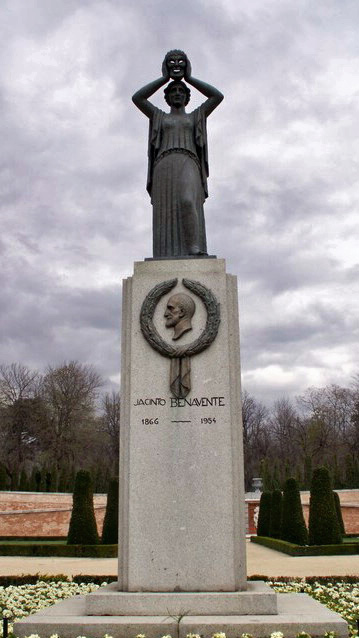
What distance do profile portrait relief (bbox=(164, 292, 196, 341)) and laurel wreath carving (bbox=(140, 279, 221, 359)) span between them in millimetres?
151

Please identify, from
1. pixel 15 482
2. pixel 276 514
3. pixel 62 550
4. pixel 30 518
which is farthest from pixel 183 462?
pixel 15 482

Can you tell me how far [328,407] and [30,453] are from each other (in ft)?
112

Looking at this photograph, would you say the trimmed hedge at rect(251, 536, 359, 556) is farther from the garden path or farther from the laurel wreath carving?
the laurel wreath carving

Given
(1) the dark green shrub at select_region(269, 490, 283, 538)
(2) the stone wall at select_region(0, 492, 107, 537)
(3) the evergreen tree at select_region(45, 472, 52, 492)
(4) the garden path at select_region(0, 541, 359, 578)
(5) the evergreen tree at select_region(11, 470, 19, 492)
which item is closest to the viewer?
(4) the garden path at select_region(0, 541, 359, 578)

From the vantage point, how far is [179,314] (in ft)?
23.7

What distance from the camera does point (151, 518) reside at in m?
6.65

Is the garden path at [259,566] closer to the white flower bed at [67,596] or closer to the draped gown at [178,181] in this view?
the white flower bed at [67,596]

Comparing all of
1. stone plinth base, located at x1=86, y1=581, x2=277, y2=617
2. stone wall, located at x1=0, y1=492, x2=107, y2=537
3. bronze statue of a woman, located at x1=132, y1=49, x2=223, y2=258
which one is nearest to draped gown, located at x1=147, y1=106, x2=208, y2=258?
bronze statue of a woman, located at x1=132, y1=49, x2=223, y2=258

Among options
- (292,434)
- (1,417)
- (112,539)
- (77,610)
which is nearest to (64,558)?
(112,539)

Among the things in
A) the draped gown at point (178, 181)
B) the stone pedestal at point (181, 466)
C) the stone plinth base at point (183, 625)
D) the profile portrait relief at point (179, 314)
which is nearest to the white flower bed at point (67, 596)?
the stone plinth base at point (183, 625)

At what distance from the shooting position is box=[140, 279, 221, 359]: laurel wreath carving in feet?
23.2

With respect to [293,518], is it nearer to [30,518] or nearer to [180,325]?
[30,518]

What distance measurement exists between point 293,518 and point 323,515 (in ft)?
8.38

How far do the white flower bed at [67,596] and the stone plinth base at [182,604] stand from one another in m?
0.87
